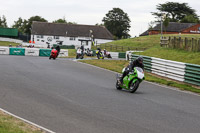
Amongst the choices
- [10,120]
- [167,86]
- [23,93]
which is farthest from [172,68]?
[10,120]

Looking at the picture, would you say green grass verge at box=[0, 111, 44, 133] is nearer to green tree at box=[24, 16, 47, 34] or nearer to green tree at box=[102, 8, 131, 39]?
green tree at box=[102, 8, 131, 39]

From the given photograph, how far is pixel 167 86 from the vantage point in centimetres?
1741

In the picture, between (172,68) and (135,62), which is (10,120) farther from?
(172,68)

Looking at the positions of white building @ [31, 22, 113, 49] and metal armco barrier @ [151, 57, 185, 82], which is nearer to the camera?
metal armco barrier @ [151, 57, 185, 82]

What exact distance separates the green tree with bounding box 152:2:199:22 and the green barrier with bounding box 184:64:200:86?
97.8 metres

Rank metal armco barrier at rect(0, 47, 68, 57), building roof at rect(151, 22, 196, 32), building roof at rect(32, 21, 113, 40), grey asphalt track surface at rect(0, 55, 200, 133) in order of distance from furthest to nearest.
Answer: building roof at rect(32, 21, 113, 40)
building roof at rect(151, 22, 196, 32)
metal armco barrier at rect(0, 47, 68, 57)
grey asphalt track surface at rect(0, 55, 200, 133)

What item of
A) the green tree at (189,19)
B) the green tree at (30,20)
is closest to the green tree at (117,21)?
the green tree at (189,19)

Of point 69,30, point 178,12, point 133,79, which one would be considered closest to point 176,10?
point 178,12

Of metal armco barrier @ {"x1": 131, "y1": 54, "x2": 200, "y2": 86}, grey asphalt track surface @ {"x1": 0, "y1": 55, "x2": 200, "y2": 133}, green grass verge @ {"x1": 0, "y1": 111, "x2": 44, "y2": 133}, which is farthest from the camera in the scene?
metal armco barrier @ {"x1": 131, "y1": 54, "x2": 200, "y2": 86}

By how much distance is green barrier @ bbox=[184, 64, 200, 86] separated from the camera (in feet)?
56.2

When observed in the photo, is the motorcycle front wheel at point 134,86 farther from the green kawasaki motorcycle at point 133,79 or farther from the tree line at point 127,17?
the tree line at point 127,17

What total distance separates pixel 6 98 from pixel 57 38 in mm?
99131

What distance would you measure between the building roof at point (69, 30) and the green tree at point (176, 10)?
18598 mm

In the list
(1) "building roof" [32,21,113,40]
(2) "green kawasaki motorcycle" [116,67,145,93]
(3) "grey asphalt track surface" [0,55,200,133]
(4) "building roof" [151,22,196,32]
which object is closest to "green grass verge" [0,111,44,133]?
(3) "grey asphalt track surface" [0,55,200,133]
